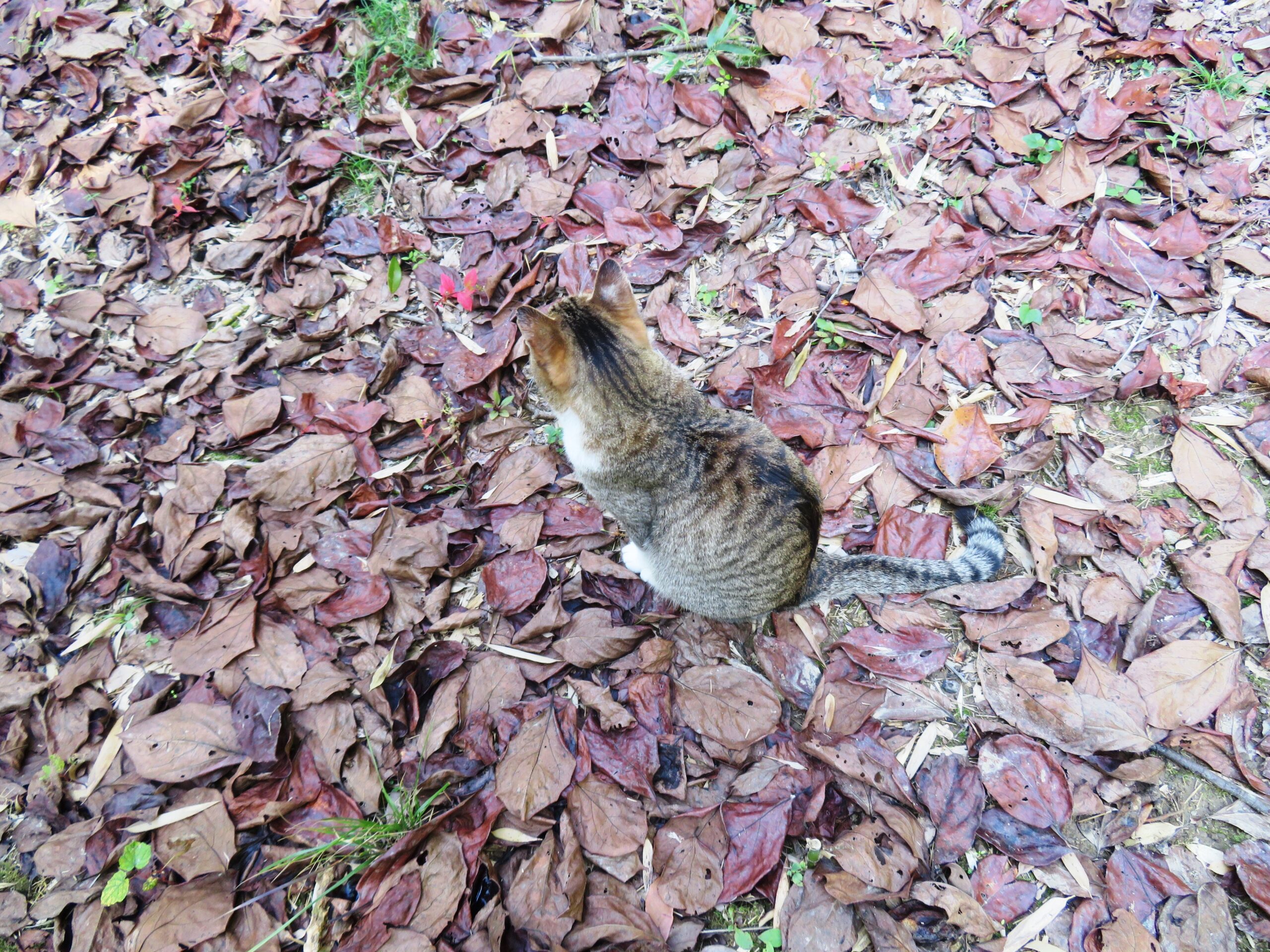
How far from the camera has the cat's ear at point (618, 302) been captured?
8.45 ft

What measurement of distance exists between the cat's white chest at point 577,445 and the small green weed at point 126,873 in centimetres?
207

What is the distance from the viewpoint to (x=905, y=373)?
3.20 meters

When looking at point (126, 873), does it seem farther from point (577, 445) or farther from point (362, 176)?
point (362, 176)

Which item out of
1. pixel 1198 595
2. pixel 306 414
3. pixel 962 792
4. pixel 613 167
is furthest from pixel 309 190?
pixel 1198 595

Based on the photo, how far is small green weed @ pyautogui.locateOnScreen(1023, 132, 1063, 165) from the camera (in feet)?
11.6

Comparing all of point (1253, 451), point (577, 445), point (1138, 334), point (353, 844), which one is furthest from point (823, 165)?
point (353, 844)

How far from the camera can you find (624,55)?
13.3ft

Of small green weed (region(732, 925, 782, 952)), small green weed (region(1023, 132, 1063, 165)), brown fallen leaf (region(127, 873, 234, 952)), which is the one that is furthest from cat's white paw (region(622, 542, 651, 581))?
small green weed (region(1023, 132, 1063, 165))

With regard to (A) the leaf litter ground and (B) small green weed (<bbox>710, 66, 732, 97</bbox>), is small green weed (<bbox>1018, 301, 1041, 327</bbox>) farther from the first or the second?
(B) small green weed (<bbox>710, 66, 732, 97</bbox>)

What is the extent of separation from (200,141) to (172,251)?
2.51 feet

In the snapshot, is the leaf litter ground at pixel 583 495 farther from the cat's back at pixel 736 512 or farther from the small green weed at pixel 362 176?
the cat's back at pixel 736 512

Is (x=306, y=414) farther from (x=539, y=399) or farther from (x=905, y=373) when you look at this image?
(x=905, y=373)

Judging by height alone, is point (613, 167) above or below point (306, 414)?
above

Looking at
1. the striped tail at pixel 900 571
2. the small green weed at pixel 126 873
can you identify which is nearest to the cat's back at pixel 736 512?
the striped tail at pixel 900 571
